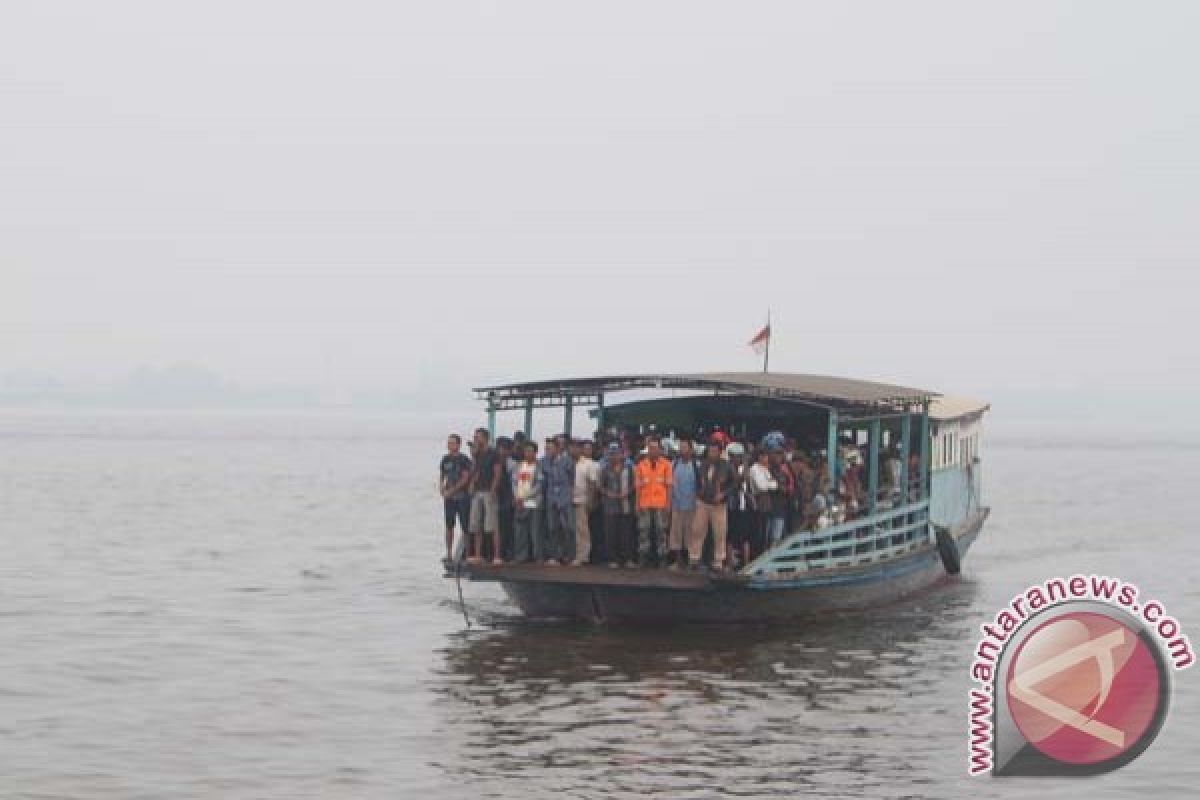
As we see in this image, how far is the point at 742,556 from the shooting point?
77.7 feet

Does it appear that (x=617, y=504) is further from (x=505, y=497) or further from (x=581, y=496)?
(x=505, y=497)

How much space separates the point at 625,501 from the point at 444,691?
12.2 feet

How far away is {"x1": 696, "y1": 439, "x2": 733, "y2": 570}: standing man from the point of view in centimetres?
2259

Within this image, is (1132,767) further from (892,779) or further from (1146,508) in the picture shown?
(1146,508)

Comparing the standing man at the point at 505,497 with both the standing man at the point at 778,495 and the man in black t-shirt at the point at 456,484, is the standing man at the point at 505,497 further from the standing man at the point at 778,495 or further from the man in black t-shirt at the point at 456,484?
the standing man at the point at 778,495

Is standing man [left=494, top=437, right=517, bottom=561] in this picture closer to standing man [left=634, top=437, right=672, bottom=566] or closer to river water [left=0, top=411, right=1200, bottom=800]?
river water [left=0, top=411, right=1200, bottom=800]

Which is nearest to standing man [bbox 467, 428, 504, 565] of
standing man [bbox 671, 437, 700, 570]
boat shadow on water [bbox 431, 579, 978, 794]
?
boat shadow on water [bbox 431, 579, 978, 794]

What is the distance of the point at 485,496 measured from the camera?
925 inches

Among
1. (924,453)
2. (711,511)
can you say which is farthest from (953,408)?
(711,511)

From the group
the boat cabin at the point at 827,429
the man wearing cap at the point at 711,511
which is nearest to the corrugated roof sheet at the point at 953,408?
the boat cabin at the point at 827,429

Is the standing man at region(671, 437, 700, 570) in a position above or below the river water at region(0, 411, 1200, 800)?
above

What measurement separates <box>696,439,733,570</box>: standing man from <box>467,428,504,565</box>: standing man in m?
2.61

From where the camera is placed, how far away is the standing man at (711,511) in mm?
22594

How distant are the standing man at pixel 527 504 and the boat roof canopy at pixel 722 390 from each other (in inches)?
60.6
